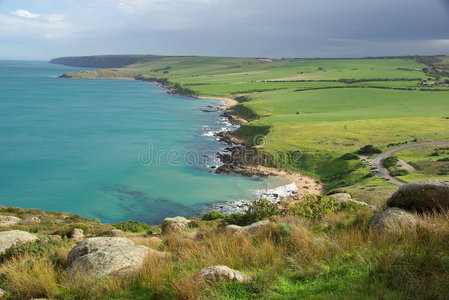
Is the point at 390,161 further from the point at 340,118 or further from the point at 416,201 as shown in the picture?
the point at 416,201

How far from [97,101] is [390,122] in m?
124

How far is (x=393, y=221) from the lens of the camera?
36.4 feet

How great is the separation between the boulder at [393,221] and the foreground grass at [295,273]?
56 cm

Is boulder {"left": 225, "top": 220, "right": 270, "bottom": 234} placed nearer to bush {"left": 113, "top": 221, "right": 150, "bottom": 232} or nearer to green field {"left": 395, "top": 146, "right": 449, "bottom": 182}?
bush {"left": 113, "top": 221, "right": 150, "bottom": 232}

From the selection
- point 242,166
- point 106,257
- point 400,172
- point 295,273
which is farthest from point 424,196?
point 242,166

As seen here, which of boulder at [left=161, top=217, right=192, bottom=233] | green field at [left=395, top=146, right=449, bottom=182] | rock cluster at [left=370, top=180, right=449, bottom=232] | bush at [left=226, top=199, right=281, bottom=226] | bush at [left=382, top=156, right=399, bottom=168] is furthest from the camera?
bush at [left=382, top=156, right=399, bottom=168]

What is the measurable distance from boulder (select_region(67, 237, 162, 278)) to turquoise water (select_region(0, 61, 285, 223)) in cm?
3445

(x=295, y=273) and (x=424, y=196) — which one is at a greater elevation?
(x=424, y=196)

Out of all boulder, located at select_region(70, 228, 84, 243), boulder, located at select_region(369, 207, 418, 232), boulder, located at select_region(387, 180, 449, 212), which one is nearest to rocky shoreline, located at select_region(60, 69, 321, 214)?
boulder, located at select_region(70, 228, 84, 243)

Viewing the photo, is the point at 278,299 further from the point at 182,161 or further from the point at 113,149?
the point at 113,149

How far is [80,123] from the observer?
108250 millimetres

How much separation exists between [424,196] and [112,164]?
6372 cm

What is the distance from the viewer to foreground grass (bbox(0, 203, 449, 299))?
6.94 m

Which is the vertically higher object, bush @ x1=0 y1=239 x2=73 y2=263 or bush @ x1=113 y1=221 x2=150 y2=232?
bush @ x1=0 y1=239 x2=73 y2=263
